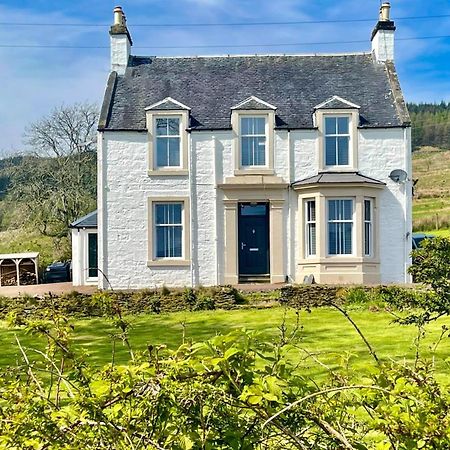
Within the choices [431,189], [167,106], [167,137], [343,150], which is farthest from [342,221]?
[431,189]

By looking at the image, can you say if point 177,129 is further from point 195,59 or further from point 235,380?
point 235,380

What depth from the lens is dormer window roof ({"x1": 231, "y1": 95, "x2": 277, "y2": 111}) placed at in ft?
74.9

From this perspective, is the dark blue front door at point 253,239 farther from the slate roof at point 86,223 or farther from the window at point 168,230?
the slate roof at point 86,223

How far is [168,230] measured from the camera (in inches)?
911

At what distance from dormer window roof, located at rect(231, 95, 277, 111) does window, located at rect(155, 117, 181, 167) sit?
2341 mm

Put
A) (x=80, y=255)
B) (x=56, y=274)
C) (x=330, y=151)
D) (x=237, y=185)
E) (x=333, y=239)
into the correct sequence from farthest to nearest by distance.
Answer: (x=56, y=274) < (x=80, y=255) < (x=330, y=151) < (x=237, y=185) < (x=333, y=239)

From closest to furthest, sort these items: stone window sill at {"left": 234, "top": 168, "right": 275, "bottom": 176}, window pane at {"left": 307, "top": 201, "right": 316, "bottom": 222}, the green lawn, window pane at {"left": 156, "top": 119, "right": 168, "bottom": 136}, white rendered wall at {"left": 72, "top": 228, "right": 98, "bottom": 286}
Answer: the green lawn, window pane at {"left": 307, "top": 201, "right": 316, "bottom": 222}, stone window sill at {"left": 234, "top": 168, "right": 275, "bottom": 176}, window pane at {"left": 156, "top": 119, "right": 168, "bottom": 136}, white rendered wall at {"left": 72, "top": 228, "right": 98, "bottom": 286}

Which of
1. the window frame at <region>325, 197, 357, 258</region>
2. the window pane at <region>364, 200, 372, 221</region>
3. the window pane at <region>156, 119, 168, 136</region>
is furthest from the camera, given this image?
the window pane at <region>156, 119, 168, 136</region>

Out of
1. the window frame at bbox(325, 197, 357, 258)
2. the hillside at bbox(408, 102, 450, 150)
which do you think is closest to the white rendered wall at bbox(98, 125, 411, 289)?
the window frame at bbox(325, 197, 357, 258)

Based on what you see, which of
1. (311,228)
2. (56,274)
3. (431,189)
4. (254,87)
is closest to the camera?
(311,228)

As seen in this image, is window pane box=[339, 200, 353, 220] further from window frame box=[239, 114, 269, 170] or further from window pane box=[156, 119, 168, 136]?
window pane box=[156, 119, 168, 136]

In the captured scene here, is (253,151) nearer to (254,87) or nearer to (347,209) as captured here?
(254,87)

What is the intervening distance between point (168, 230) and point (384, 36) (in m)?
11.6

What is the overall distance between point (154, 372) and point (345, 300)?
1703cm
